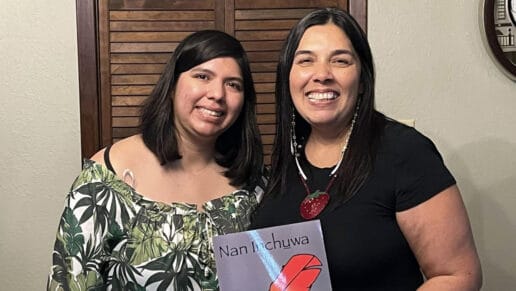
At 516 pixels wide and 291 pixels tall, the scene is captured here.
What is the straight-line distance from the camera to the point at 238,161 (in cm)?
136

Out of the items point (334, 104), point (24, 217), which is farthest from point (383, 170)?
point (24, 217)

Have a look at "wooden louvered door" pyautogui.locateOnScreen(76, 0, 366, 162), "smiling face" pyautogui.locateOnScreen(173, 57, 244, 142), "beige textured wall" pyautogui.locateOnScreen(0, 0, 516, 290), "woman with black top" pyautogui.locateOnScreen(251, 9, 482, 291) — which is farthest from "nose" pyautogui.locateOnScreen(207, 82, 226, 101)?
"beige textured wall" pyautogui.locateOnScreen(0, 0, 516, 290)

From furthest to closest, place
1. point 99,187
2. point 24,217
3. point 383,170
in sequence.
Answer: point 24,217 < point 99,187 < point 383,170

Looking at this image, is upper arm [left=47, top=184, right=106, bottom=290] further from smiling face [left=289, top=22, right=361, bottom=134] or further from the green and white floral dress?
smiling face [left=289, top=22, right=361, bottom=134]

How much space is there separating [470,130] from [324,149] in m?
0.78

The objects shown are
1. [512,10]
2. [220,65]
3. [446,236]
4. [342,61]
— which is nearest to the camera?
[446,236]

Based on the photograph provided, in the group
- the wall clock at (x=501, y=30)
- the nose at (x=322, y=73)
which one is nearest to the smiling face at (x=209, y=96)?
the nose at (x=322, y=73)

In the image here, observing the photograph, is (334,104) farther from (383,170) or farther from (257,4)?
(257,4)

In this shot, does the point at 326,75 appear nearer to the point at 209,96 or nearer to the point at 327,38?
the point at 327,38

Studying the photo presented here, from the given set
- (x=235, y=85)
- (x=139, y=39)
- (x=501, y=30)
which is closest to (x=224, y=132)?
(x=235, y=85)

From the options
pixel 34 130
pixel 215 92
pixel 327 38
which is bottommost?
pixel 34 130

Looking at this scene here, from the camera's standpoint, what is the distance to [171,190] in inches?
49.3

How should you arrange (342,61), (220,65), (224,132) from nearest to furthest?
(342,61) → (220,65) → (224,132)

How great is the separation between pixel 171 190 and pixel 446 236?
57 centimetres
